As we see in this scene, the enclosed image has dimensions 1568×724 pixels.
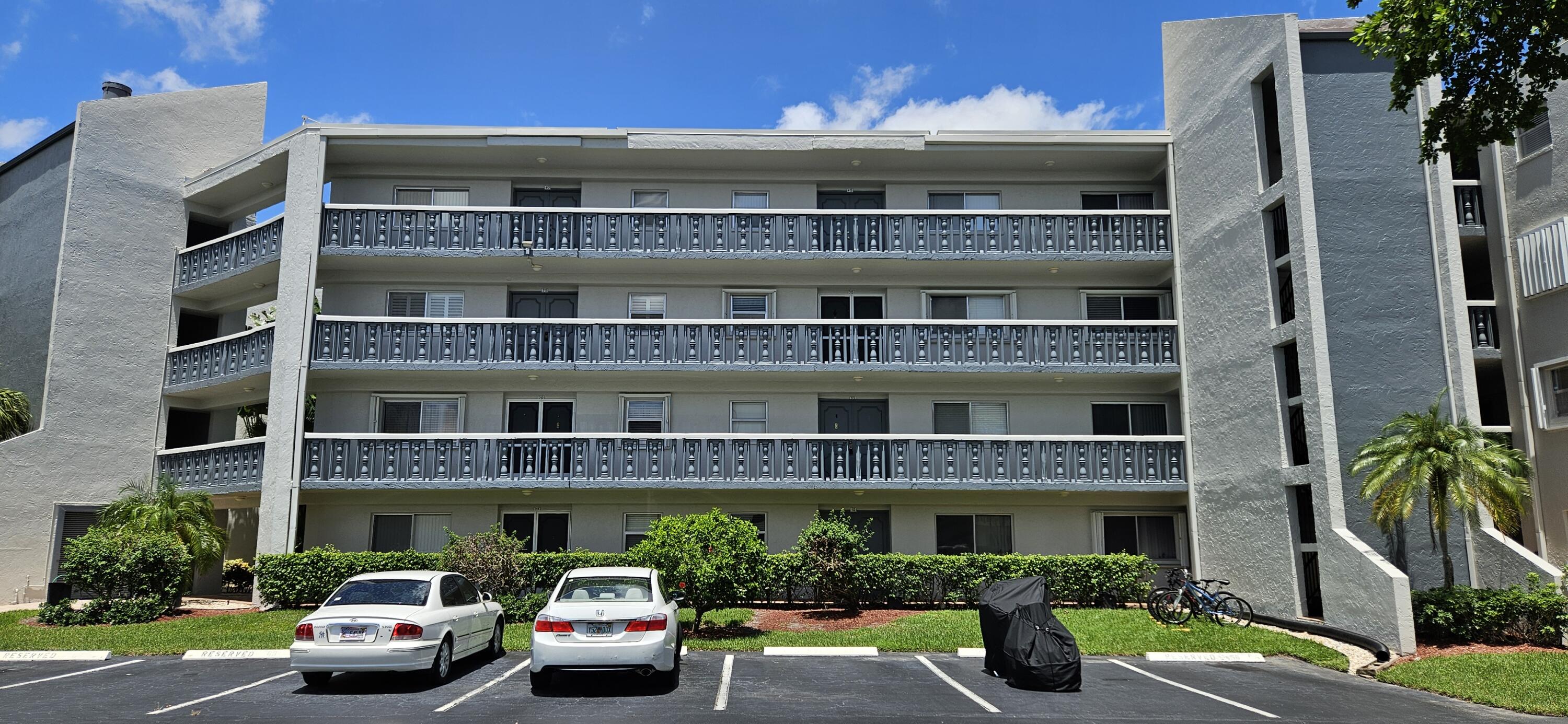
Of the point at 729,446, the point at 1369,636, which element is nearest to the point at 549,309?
the point at 729,446

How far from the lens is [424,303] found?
973 inches

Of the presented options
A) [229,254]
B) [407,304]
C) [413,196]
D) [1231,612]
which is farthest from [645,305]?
[1231,612]

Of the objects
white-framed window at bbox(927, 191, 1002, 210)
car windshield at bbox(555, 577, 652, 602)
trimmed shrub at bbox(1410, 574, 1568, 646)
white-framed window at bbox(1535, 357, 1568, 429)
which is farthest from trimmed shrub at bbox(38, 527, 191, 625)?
white-framed window at bbox(1535, 357, 1568, 429)

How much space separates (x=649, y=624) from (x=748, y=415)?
476 inches

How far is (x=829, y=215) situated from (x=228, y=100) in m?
16.6

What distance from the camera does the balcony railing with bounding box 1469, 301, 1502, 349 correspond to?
2058 cm

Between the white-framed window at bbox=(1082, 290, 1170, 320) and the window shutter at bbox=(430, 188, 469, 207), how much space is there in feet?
49.7

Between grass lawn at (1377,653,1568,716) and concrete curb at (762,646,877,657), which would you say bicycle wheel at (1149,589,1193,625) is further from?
concrete curb at (762,646,877,657)

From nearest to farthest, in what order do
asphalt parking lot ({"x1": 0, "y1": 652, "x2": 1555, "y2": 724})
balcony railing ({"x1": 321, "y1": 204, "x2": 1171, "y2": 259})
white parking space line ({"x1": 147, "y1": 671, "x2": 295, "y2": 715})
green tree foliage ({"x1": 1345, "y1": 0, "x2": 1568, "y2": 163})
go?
asphalt parking lot ({"x1": 0, "y1": 652, "x2": 1555, "y2": 724}) < white parking space line ({"x1": 147, "y1": 671, "x2": 295, "y2": 715}) < green tree foliage ({"x1": 1345, "y1": 0, "x2": 1568, "y2": 163}) < balcony railing ({"x1": 321, "y1": 204, "x2": 1171, "y2": 259})

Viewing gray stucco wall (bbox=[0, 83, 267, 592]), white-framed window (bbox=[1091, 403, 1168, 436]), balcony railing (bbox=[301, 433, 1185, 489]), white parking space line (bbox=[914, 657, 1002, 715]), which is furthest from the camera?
white-framed window (bbox=[1091, 403, 1168, 436])

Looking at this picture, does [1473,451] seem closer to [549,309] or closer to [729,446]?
[729,446]

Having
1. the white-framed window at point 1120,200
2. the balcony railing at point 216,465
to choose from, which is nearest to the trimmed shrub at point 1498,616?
the white-framed window at point 1120,200

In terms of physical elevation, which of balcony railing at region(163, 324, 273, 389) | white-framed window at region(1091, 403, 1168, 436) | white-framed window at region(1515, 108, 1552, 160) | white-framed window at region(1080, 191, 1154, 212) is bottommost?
white-framed window at region(1091, 403, 1168, 436)

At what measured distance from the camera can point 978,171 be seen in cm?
2511
